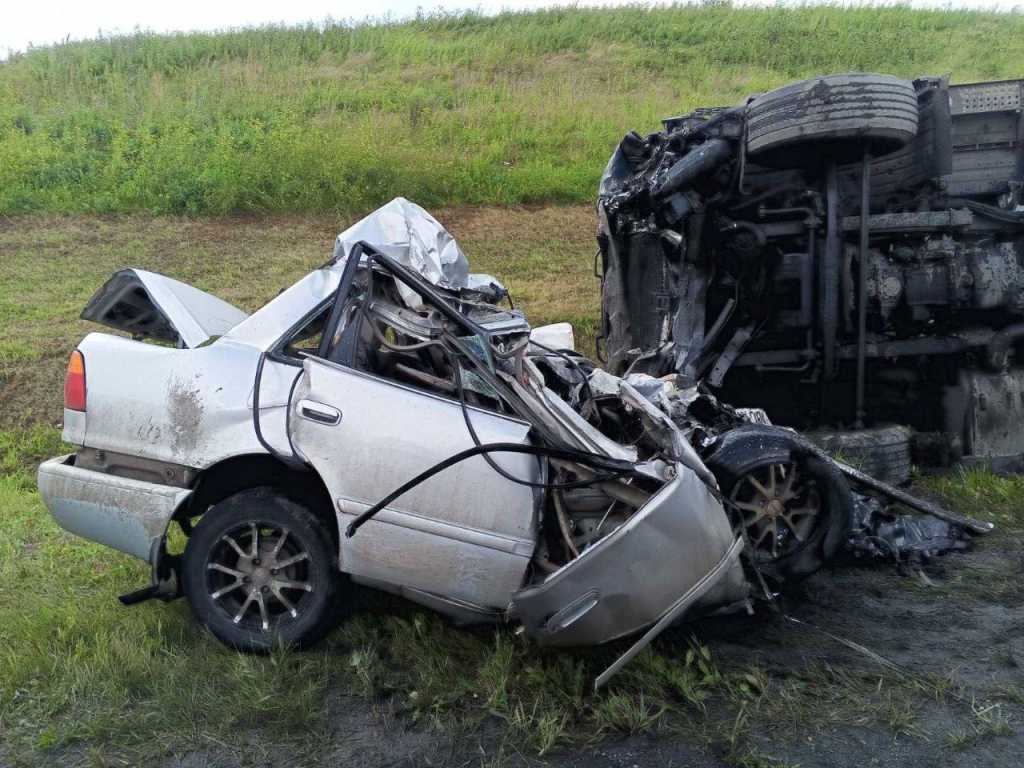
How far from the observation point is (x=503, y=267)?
12.0m

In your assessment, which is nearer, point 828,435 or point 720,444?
point 720,444

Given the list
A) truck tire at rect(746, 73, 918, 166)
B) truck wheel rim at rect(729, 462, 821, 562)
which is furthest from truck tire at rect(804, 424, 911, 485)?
truck tire at rect(746, 73, 918, 166)

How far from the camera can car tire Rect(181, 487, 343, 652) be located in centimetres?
352

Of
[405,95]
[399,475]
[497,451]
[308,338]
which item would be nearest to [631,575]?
[497,451]

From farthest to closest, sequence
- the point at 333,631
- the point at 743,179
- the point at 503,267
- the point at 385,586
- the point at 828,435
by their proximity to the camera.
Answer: the point at 503,267 → the point at 743,179 → the point at 828,435 → the point at 333,631 → the point at 385,586

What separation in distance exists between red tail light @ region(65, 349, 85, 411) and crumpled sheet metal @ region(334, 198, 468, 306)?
109 centimetres

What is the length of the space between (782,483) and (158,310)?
2.76 meters

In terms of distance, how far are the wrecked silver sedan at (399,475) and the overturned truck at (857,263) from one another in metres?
1.76

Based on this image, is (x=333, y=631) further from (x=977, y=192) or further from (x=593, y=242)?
(x=593, y=242)

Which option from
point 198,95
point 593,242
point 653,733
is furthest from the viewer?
point 198,95

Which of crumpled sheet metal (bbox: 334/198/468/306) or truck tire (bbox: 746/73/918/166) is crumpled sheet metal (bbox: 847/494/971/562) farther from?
crumpled sheet metal (bbox: 334/198/468/306)

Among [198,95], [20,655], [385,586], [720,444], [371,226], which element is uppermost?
[198,95]

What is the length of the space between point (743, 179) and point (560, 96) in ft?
43.3

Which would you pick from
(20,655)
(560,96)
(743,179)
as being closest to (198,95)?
(560,96)
